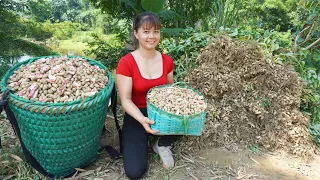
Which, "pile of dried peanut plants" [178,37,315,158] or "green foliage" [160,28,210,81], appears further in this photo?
"green foliage" [160,28,210,81]

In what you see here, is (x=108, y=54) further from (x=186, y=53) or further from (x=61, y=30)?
(x=61, y=30)

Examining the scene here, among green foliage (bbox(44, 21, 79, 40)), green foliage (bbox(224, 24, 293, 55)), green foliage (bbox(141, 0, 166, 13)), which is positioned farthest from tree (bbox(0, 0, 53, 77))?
green foliage (bbox(44, 21, 79, 40))

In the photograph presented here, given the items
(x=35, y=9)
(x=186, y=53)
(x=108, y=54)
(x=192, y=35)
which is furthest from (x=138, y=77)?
(x=35, y=9)

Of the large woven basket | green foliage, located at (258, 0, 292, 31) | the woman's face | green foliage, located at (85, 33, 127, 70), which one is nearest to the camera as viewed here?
the large woven basket

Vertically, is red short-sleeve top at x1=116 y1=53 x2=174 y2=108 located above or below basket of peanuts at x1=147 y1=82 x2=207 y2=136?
above

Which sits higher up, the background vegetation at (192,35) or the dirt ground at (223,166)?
the background vegetation at (192,35)

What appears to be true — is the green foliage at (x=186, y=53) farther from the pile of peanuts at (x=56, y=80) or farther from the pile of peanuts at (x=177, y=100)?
the pile of peanuts at (x=56, y=80)

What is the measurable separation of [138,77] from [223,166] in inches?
36.1

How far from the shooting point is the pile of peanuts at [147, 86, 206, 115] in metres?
1.42

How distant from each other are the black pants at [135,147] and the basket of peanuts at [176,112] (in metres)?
0.33

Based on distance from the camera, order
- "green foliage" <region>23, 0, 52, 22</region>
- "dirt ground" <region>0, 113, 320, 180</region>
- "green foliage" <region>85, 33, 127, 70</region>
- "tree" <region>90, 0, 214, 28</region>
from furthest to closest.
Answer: "tree" <region>90, 0, 214, 28</region>, "green foliage" <region>85, 33, 127, 70</region>, "green foliage" <region>23, 0, 52, 22</region>, "dirt ground" <region>0, 113, 320, 180</region>

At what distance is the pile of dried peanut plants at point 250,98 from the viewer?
6.79ft

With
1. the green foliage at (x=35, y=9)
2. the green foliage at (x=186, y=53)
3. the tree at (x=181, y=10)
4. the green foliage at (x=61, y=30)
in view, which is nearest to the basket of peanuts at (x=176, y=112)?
the green foliage at (x=186, y=53)

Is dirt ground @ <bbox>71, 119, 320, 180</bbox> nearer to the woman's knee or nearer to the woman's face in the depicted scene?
the woman's knee
